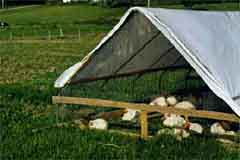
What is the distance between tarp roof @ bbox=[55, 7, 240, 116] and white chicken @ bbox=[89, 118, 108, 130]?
704 mm

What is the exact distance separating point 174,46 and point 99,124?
163 centimetres

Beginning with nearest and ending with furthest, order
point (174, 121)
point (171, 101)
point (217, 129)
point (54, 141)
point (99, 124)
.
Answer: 1. point (54, 141)
2. point (217, 129)
3. point (99, 124)
4. point (174, 121)
5. point (171, 101)

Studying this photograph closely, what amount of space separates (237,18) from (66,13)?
5975 centimetres

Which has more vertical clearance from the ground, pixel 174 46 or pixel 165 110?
pixel 174 46

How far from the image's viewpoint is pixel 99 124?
916 centimetres

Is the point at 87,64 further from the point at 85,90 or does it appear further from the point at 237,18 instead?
the point at 237,18

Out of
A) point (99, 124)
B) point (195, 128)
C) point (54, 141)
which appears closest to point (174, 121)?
point (195, 128)

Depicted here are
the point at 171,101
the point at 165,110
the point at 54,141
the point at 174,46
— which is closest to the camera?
→ the point at 54,141

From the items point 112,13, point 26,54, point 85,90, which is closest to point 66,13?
point 112,13

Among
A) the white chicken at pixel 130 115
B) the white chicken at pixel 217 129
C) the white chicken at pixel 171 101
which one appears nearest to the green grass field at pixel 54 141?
the white chicken at pixel 217 129

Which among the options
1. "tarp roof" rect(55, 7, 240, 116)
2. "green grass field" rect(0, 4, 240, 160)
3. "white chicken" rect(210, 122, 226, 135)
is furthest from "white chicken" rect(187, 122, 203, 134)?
"tarp roof" rect(55, 7, 240, 116)

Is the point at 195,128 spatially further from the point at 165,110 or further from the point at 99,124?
the point at 99,124

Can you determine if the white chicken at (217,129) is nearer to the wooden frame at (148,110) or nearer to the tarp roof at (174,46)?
the wooden frame at (148,110)

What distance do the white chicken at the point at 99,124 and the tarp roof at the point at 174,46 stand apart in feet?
2.31
